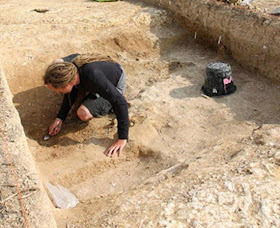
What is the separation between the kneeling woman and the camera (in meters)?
2.96

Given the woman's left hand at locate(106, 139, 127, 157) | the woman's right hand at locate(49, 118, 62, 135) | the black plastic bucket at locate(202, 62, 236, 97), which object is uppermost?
the black plastic bucket at locate(202, 62, 236, 97)

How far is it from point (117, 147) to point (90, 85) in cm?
71

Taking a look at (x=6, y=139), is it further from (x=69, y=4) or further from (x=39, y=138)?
(x=69, y=4)

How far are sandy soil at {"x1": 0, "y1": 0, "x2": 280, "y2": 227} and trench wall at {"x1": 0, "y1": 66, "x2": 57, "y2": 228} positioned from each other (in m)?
0.32

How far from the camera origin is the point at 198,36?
19.0 feet

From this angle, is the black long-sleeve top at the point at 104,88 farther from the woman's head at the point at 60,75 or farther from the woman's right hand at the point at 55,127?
the woman's right hand at the point at 55,127

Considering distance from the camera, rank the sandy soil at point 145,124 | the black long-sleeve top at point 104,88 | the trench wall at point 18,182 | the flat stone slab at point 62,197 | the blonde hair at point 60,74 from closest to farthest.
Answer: the trench wall at point 18,182 < the sandy soil at point 145,124 < the flat stone slab at point 62,197 < the blonde hair at point 60,74 < the black long-sleeve top at point 104,88

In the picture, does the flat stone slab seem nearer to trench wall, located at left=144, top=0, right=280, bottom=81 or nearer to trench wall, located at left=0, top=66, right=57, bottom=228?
trench wall, located at left=0, top=66, right=57, bottom=228

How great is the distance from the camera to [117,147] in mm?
3268

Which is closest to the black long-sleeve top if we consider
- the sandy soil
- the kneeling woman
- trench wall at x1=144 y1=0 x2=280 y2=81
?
the kneeling woman

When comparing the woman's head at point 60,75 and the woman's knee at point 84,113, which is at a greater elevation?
the woman's head at point 60,75

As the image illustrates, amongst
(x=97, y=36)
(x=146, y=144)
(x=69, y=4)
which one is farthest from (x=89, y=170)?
(x=69, y=4)

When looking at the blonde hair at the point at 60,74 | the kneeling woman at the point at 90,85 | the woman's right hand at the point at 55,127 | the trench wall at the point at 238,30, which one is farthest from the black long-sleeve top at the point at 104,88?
the trench wall at the point at 238,30

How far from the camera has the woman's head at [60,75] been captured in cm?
290
